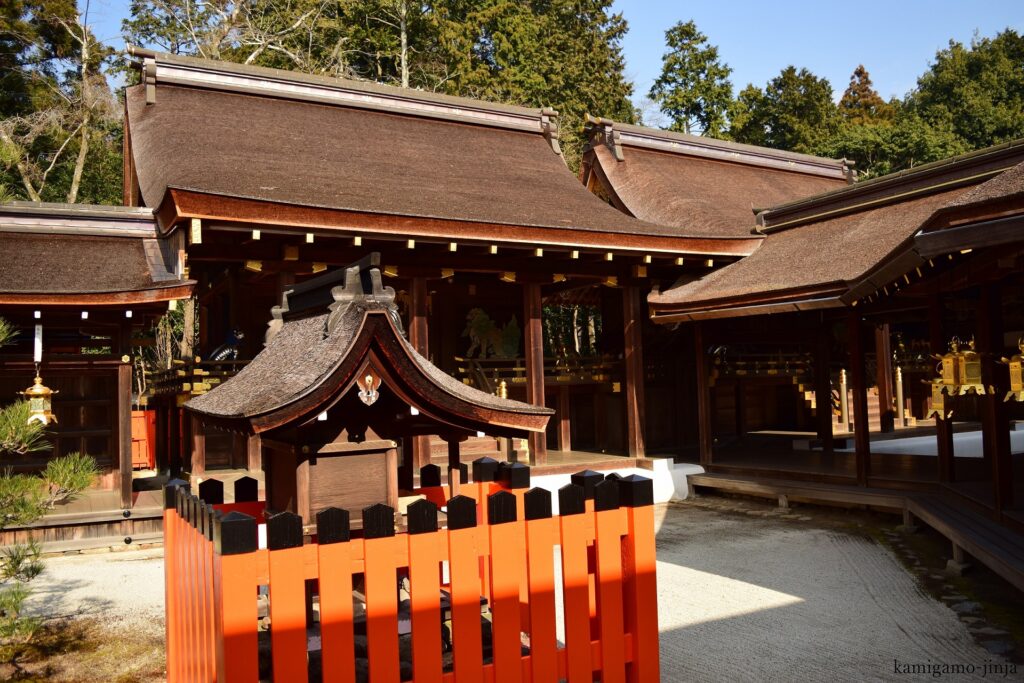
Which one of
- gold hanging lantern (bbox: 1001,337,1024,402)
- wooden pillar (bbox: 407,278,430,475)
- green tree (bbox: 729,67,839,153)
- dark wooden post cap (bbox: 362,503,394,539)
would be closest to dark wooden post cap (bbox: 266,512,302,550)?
dark wooden post cap (bbox: 362,503,394,539)

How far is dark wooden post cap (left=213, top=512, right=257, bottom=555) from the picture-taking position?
3.68m

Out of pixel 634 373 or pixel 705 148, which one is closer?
pixel 634 373

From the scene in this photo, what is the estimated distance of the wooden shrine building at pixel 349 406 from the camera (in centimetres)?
463

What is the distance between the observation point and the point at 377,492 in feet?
17.3

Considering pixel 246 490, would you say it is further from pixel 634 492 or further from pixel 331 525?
→ pixel 634 492

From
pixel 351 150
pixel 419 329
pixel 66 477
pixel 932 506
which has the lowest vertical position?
pixel 932 506

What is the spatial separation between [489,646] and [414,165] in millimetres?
10349

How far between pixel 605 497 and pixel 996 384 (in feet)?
16.2

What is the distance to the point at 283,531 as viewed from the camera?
149 inches

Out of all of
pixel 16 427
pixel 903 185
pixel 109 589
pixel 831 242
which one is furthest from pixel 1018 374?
pixel 109 589

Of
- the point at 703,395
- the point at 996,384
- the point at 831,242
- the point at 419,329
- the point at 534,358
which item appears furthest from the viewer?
the point at 703,395

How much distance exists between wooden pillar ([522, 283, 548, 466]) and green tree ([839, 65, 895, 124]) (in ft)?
119

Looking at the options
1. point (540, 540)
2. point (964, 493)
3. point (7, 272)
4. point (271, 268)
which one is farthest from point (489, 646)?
point (7, 272)

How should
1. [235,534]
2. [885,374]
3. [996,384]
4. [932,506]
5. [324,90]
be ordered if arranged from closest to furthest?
[235,534] → [996,384] → [932,506] → [324,90] → [885,374]
